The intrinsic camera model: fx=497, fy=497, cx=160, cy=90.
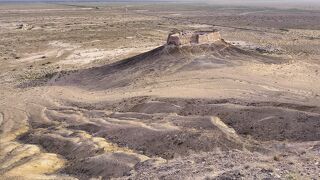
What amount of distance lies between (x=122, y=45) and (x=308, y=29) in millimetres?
25358

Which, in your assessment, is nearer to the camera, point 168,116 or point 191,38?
point 168,116

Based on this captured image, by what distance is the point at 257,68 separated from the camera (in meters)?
26.5

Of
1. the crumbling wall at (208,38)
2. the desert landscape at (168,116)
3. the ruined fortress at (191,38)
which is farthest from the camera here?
the crumbling wall at (208,38)

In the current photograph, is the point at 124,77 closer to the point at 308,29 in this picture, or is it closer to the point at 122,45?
the point at 122,45

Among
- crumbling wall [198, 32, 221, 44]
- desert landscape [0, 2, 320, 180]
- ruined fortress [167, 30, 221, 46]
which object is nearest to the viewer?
desert landscape [0, 2, 320, 180]

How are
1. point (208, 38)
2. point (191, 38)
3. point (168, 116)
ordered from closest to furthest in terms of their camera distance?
point (168, 116) < point (191, 38) < point (208, 38)

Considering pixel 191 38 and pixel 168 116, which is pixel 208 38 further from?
pixel 168 116

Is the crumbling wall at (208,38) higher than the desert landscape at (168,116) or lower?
higher

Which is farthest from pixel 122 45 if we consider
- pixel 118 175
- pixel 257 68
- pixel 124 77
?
pixel 118 175

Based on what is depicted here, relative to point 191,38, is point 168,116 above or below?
below

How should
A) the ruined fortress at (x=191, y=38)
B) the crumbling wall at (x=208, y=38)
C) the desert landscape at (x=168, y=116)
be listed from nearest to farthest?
the desert landscape at (x=168, y=116) < the ruined fortress at (x=191, y=38) < the crumbling wall at (x=208, y=38)

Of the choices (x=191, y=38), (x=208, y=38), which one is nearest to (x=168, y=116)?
(x=191, y=38)

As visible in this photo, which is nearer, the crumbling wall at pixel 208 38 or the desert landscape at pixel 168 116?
the desert landscape at pixel 168 116

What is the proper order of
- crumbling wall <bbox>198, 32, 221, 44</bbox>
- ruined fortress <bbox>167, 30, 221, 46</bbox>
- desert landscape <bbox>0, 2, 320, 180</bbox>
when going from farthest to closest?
crumbling wall <bbox>198, 32, 221, 44</bbox> < ruined fortress <bbox>167, 30, 221, 46</bbox> < desert landscape <bbox>0, 2, 320, 180</bbox>
